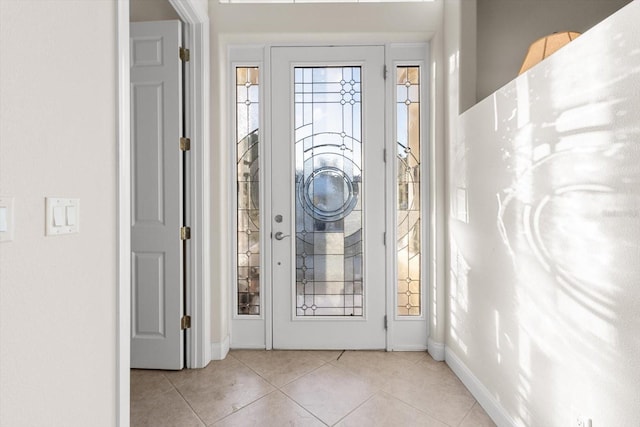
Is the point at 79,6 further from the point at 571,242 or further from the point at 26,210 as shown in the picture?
the point at 571,242

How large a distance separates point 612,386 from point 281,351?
207cm

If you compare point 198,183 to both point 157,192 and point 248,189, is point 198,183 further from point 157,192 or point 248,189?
point 248,189

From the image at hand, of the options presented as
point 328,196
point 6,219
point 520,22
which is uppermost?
point 520,22

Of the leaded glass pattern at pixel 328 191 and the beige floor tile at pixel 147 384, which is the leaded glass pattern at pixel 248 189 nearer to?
the leaded glass pattern at pixel 328 191

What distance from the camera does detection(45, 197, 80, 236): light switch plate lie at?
101 centimetres

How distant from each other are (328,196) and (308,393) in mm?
1388

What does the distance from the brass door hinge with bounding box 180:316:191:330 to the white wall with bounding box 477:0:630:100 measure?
8.71ft

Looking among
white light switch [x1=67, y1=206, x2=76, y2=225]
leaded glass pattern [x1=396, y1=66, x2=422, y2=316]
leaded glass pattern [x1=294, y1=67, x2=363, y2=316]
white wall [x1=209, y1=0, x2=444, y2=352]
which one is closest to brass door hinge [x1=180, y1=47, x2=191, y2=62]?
white wall [x1=209, y1=0, x2=444, y2=352]

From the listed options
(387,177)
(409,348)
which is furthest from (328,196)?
(409,348)

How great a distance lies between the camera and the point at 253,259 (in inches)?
107

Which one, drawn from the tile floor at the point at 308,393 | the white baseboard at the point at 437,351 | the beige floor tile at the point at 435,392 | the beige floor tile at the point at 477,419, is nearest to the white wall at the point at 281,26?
the tile floor at the point at 308,393

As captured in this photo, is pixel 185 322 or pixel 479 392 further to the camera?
pixel 185 322

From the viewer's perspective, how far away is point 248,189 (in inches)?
107

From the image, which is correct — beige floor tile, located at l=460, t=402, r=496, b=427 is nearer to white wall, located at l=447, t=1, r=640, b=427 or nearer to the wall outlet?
white wall, located at l=447, t=1, r=640, b=427
